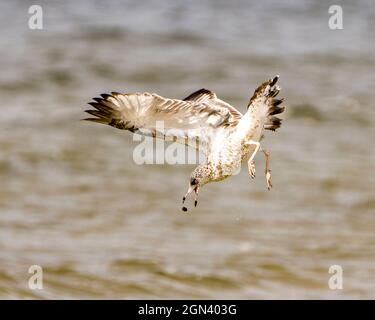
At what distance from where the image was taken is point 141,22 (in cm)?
1487

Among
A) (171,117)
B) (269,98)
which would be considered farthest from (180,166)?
(269,98)

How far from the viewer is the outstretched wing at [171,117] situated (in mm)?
4270

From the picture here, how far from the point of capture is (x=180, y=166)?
34.7ft

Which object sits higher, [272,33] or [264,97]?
[272,33]

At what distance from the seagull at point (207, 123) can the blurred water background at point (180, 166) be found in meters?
3.36

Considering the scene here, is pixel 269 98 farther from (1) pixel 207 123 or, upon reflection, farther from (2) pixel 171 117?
(2) pixel 171 117

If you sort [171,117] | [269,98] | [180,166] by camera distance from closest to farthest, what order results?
[269,98] < [171,117] < [180,166]

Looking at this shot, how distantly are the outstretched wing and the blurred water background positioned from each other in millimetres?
3341

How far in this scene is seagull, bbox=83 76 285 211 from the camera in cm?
413

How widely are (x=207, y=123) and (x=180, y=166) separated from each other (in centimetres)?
629

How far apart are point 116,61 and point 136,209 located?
448 centimetres

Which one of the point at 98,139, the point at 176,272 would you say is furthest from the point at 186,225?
the point at 98,139

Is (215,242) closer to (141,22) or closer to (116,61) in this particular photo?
(116,61)

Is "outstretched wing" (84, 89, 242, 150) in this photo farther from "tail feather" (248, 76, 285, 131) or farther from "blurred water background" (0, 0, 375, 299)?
"blurred water background" (0, 0, 375, 299)
